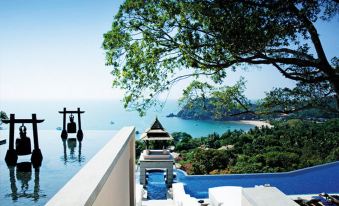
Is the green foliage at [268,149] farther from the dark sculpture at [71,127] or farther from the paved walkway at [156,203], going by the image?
the dark sculpture at [71,127]

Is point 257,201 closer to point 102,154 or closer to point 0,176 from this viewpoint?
point 102,154

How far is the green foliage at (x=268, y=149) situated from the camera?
1460cm

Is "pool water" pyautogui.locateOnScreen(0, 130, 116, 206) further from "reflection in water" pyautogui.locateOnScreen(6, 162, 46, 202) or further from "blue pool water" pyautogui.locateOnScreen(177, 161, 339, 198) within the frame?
"blue pool water" pyautogui.locateOnScreen(177, 161, 339, 198)

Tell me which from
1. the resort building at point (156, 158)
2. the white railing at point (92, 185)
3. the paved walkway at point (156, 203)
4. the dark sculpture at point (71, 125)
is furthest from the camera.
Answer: the resort building at point (156, 158)

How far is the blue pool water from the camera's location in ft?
38.5

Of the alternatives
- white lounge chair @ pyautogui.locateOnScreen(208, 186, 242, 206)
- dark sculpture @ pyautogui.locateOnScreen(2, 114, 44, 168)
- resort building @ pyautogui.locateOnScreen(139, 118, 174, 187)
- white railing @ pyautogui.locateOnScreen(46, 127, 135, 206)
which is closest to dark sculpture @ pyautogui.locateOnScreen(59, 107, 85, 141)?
dark sculpture @ pyautogui.locateOnScreen(2, 114, 44, 168)

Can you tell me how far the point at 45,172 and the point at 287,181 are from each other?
8729mm

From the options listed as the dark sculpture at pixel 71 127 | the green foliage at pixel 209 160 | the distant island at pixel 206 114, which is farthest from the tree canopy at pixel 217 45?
the green foliage at pixel 209 160

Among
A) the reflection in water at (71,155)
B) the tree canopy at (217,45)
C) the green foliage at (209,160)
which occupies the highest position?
the tree canopy at (217,45)

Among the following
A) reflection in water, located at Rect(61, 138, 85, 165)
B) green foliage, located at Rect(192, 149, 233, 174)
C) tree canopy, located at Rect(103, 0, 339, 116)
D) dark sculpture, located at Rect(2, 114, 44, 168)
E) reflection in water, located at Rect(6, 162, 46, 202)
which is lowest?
green foliage, located at Rect(192, 149, 233, 174)

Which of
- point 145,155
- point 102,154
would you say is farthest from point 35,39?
point 102,154

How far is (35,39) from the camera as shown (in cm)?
2034

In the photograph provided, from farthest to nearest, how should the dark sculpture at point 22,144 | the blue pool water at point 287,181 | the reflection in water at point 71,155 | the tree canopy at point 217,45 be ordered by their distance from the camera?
the blue pool water at point 287,181 → the tree canopy at point 217,45 → the reflection in water at point 71,155 → the dark sculpture at point 22,144

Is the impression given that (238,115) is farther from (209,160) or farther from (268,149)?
(268,149)
